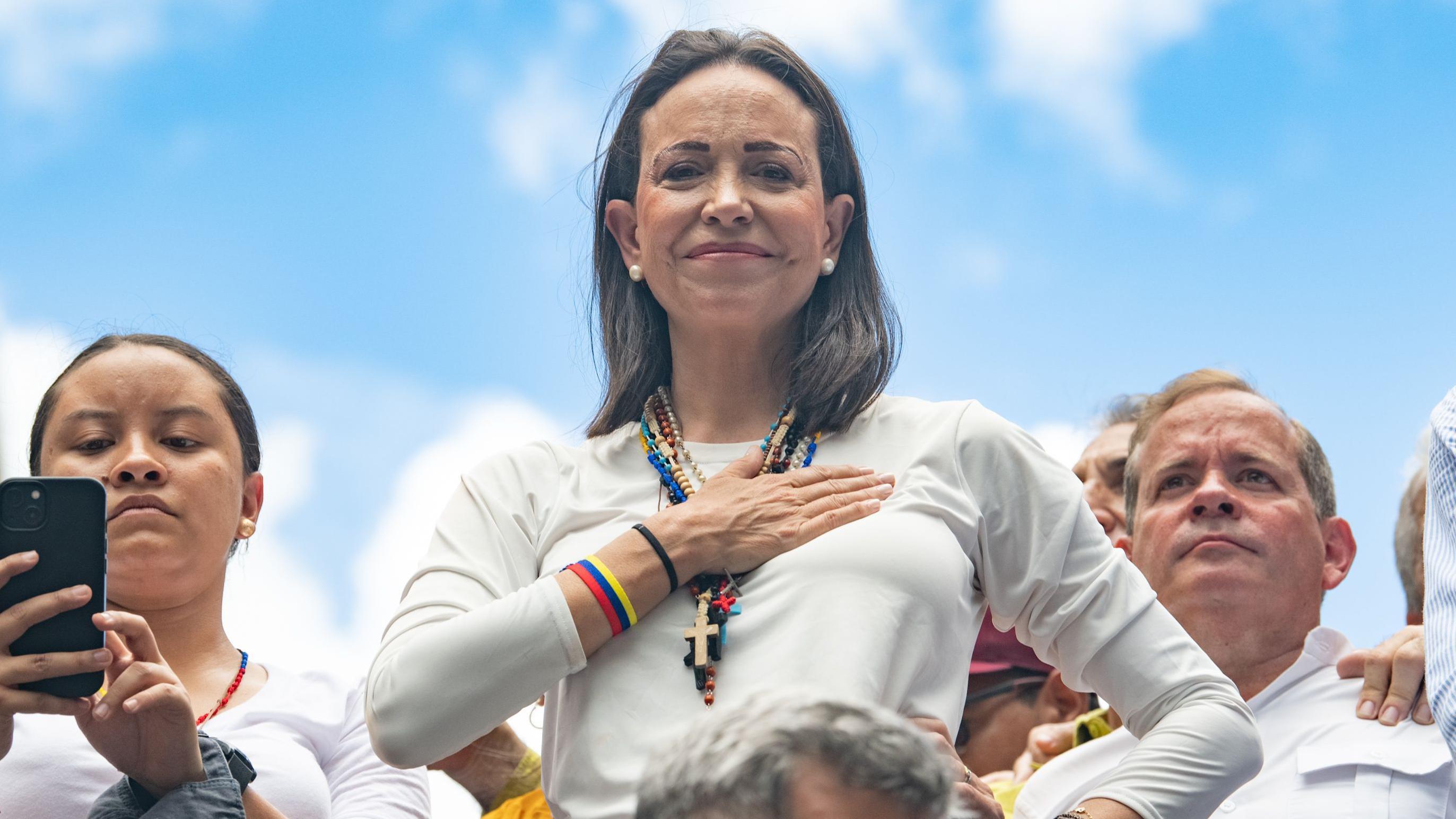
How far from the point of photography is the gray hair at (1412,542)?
467cm

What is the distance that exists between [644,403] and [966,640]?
2.49 ft

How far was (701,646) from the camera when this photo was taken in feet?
8.24

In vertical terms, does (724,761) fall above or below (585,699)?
below

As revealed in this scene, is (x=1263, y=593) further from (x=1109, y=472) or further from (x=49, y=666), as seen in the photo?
(x=49, y=666)

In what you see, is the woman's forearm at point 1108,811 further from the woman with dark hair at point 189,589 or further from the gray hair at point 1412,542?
the gray hair at point 1412,542

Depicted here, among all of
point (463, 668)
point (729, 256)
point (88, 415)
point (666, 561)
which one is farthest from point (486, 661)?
point (88, 415)

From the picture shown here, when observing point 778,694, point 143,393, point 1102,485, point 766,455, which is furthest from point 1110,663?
point 1102,485

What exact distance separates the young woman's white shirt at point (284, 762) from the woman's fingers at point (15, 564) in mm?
574

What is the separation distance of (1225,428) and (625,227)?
201cm

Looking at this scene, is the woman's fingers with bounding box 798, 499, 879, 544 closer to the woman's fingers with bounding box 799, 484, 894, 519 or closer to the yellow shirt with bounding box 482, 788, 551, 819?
the woman's fingers with bounding box 799, 484, 894, 519

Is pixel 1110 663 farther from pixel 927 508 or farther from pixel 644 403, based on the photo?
pixel 644 403

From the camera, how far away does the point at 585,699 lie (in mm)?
2586

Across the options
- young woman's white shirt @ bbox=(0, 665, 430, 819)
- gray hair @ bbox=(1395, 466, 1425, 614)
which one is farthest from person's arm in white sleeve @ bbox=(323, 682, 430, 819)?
gray hair @ bbox=(1395, 466, 1425, 614)

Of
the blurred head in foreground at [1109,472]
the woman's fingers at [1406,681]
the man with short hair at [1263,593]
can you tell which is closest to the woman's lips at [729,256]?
the man with short hair at [1263,593]
